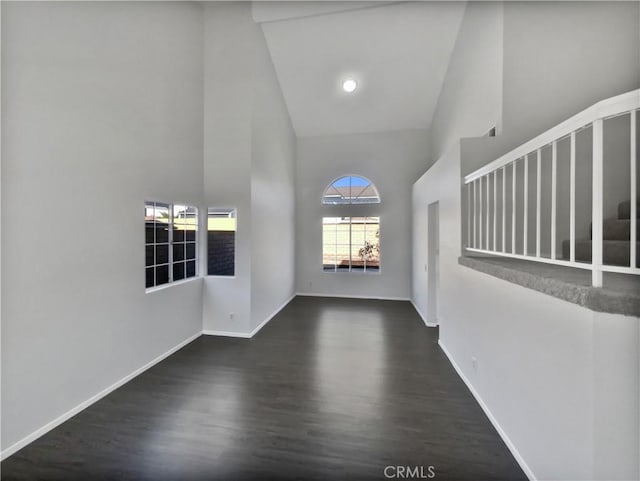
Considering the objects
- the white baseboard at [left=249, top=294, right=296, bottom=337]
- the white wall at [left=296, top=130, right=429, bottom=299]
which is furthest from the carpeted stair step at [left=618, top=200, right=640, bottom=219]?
the white baseboard at [left=249, top=294, right=296, bottom=337]

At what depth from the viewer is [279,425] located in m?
2.24

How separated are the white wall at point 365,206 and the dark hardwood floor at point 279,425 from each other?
125 inches

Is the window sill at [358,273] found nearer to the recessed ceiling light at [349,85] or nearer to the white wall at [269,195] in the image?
the white wall at [269,195]

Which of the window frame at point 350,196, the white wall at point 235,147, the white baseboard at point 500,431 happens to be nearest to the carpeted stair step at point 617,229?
the white baseboard at point 500,431

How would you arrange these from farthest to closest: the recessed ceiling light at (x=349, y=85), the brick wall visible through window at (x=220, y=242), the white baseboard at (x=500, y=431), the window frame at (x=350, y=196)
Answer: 1. the window frame at (x=350, y=196)
2. the recessed ceiling light at (x=349, y=85)
3. the brick wall visible through window at (x=220, y=242)
4. the white baseboard at (x=500, y=431)

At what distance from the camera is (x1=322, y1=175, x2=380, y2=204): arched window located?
6879 mm

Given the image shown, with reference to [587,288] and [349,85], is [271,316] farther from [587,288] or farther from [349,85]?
[349,85]

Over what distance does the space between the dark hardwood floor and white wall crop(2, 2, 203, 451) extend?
1.32 feet

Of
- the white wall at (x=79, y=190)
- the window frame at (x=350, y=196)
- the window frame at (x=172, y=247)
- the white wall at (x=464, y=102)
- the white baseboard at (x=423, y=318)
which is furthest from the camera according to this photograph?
the window frame at (x=350, y=196)

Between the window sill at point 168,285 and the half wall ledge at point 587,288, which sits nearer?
the half wall ledge at point 587,288

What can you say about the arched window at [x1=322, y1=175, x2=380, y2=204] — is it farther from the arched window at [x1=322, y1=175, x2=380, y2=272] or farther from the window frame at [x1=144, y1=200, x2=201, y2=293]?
the window frame at [x1=144, y1=200, x2=201, y2=293]

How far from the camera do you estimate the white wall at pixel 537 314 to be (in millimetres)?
1182

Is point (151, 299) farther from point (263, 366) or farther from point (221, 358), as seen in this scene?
point (263, 366)

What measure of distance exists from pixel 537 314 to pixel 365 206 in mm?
5354
